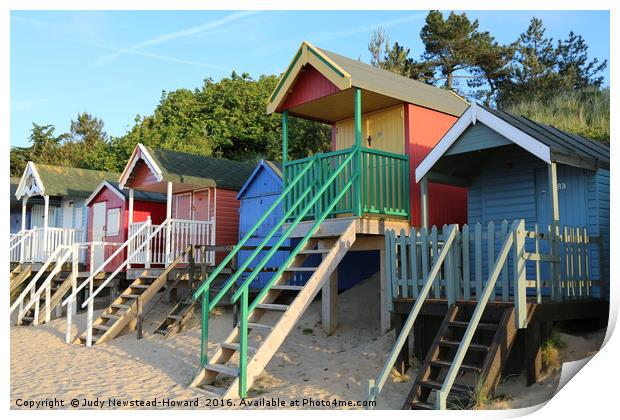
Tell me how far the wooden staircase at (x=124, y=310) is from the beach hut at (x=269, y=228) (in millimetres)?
2012

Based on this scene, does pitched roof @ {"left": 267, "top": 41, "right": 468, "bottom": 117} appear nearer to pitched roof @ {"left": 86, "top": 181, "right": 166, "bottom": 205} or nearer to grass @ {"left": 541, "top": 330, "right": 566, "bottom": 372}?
A: grass @ {"left": 541, "top": 330, "right": 566, "bottom": 372}

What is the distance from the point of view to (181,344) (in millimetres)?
11766

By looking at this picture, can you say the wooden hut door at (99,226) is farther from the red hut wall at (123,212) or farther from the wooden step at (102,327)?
the wooden step at (102,327)

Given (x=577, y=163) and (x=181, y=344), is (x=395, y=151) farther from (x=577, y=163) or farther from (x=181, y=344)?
(x=181, y=344)

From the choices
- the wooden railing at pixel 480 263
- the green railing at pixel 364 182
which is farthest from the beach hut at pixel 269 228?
the wooden railing at pixel 480 263

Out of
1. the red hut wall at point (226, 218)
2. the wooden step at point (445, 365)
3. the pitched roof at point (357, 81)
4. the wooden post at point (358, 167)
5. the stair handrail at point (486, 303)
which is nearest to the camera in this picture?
the stair handrail at point (486, 303)

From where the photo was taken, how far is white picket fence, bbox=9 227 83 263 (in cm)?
1934

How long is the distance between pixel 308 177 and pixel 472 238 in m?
3.96

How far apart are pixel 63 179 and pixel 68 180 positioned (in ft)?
0.78

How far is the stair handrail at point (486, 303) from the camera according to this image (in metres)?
6.73

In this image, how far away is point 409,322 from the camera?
24.9ft

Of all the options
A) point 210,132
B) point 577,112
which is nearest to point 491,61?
point 577,112

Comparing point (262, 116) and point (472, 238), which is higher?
point (262, 116)
